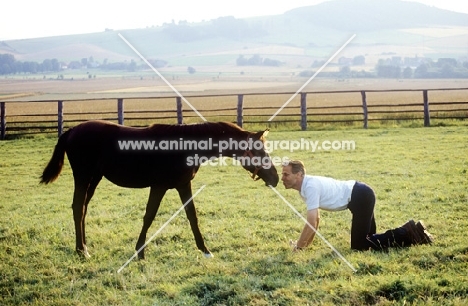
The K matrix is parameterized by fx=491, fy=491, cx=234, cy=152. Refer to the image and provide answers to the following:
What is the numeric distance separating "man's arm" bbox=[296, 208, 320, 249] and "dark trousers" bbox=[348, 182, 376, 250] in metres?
0.43

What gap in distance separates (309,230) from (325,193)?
46 cm

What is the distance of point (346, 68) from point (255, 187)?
4078 inches

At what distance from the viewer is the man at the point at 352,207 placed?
18.0 ft

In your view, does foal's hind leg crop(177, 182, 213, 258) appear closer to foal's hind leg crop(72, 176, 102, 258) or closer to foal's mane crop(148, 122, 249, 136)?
foal's mane crop(148, 122, 249, 136)

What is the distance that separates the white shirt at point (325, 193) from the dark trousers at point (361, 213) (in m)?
0.09

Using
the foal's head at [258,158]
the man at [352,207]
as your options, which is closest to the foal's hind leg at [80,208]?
the foal's head at [258,158]

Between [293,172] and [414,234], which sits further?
[293,172]

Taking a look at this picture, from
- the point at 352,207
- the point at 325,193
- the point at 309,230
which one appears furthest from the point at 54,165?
the point at 352,207

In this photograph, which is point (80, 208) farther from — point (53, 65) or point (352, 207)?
point (53, 65)

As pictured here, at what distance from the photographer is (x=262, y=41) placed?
169 m

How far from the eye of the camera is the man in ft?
18.0

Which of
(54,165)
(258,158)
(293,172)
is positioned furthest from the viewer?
(54,165)

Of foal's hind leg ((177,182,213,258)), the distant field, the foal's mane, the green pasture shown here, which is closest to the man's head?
the foal's mane

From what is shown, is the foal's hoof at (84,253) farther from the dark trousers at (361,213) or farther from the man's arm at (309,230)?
the dark trousers at (361,213)
